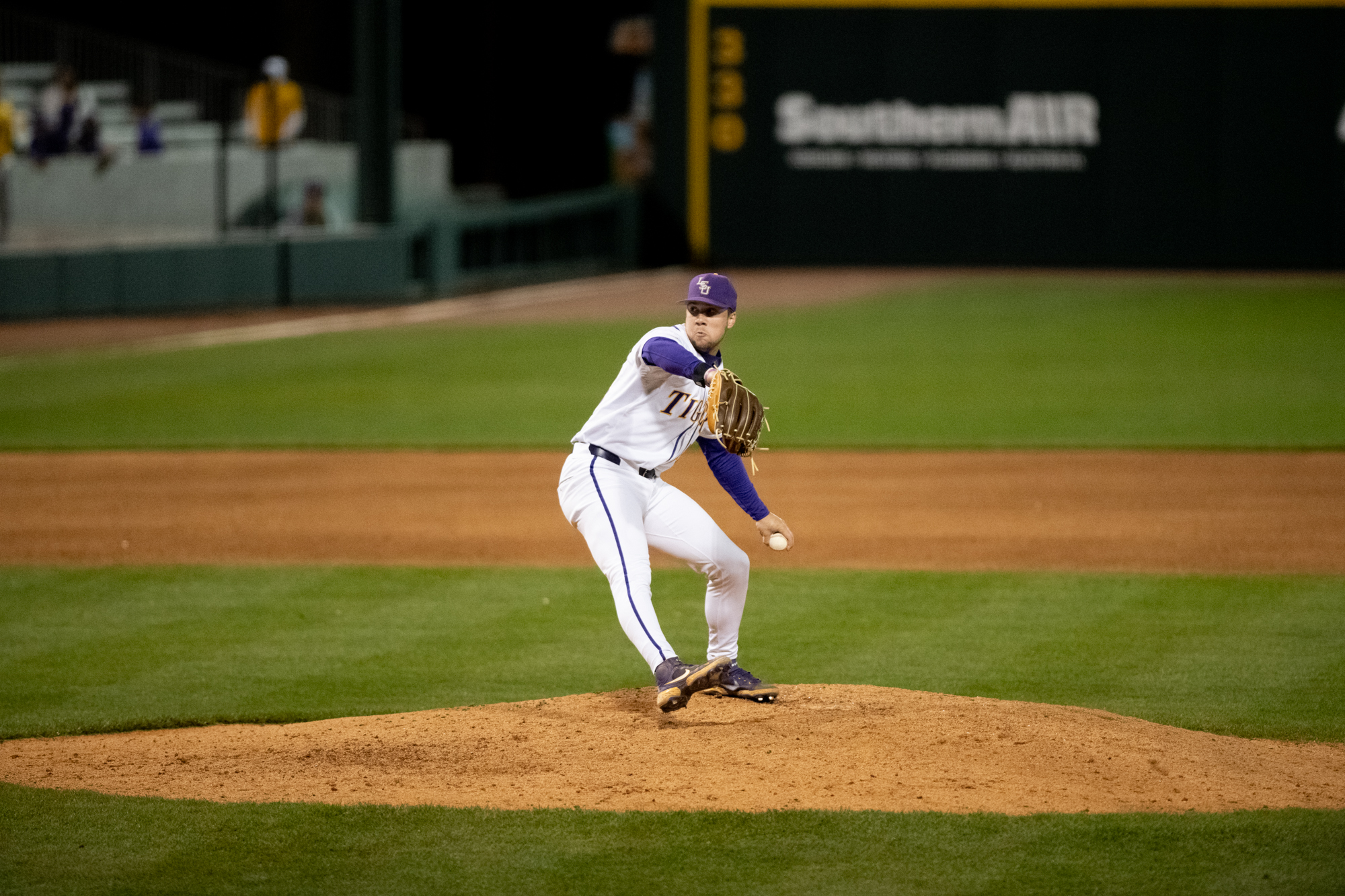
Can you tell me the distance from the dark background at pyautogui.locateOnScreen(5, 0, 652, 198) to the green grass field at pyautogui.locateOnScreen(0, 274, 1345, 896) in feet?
54.5

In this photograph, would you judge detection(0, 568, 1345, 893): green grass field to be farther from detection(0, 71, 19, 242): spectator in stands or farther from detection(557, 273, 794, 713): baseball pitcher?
detection(0, 71, 19, 242): spectator in stands

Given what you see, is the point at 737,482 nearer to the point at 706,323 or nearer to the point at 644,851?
the point at 706,323

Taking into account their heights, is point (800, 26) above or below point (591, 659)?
above

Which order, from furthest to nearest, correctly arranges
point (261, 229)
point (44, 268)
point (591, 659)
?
point (261, 229) < point (44, 268) < point (591, 659)

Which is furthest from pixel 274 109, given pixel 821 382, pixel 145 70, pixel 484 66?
pixel 484 66

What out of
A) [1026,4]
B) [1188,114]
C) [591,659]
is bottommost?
[591,659]

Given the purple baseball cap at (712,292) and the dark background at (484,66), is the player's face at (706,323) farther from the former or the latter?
the dark background at (484,66)

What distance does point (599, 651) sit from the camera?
24.5ft

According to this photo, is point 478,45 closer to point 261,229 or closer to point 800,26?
point 800,26

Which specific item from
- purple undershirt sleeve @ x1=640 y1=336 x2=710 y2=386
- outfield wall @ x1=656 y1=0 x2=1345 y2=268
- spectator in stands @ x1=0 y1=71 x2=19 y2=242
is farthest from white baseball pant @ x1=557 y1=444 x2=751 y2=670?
outfield wall @ x1=656 y1=0 x2=1345 y2=268

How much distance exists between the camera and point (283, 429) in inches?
560

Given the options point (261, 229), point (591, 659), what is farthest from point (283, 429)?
point (261, 229)

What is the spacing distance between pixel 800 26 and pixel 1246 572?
69.9 feet

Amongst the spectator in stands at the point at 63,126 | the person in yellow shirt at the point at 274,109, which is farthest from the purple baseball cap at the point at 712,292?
the spectator in stands at the point at 63,126
